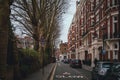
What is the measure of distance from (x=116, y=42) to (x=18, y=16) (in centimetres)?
1580

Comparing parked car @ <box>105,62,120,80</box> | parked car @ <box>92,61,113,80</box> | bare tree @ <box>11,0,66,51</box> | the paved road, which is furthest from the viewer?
bare tree @ <box>11,0,66,51</box>

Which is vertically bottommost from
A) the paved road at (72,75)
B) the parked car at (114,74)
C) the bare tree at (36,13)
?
the paved road at (72,75)

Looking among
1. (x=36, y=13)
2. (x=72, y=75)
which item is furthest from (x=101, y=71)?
(x=36, y=13)

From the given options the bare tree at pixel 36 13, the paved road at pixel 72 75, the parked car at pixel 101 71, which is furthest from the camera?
the bare tree at pixel 36 13

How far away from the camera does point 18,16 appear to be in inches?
1891

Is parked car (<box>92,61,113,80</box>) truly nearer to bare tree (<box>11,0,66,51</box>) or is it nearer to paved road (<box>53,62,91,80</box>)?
paved road (<box>53,62,91,80</box>)

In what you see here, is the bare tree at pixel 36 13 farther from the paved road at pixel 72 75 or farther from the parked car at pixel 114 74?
the parked car at pixel 114 74

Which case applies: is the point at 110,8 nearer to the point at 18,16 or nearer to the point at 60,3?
the point at 60,3

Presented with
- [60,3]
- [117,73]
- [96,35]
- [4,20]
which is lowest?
[117,73]

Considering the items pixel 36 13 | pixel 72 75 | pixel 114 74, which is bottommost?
pixel 72 75

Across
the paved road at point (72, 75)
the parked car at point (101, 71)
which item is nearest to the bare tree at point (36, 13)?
the paved road at point (72, 75)

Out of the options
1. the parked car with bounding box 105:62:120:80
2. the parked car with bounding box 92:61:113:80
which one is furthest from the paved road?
the parked car with bounding box 105:62:120:80

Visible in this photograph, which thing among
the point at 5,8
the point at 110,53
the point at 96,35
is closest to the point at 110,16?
the point at 110,53

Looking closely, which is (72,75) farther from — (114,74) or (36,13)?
(114,74)
